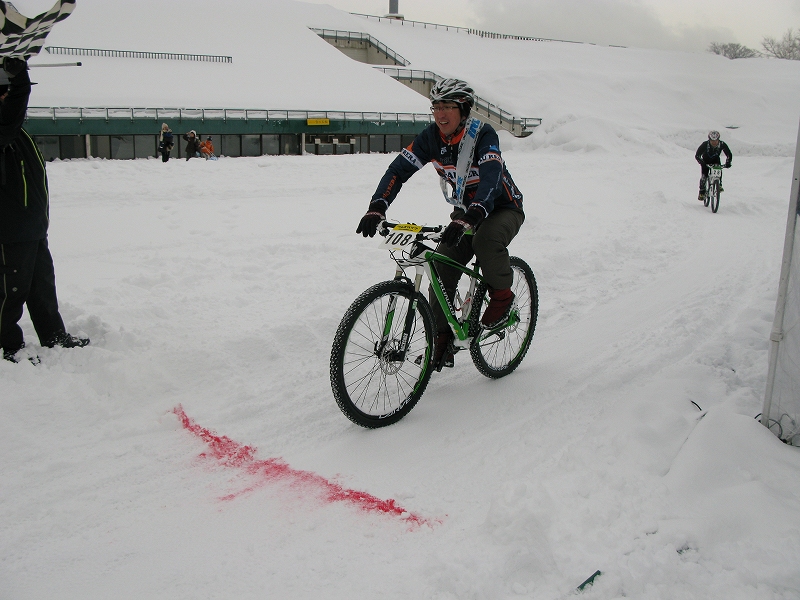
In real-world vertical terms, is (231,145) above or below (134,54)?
below

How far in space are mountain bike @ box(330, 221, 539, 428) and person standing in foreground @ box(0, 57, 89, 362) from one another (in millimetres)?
→ 2231

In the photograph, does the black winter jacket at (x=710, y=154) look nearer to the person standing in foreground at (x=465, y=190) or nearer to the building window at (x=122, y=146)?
the person standing in foreground at (x=465, y=190)

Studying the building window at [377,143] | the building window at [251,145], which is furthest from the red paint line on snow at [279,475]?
the building window at [377,143]

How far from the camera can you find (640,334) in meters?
6.09

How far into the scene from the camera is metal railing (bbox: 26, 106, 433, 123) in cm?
2491

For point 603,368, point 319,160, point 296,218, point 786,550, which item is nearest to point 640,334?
point 603,368

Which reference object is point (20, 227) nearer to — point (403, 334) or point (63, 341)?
point (63, 341)

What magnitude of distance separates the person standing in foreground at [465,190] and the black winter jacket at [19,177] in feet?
7.73

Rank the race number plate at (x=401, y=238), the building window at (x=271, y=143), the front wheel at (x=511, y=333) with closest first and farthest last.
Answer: the race number plate at (x=401, y=238)
the front wheel at (x=511, y=333)
the building window at (x=271, y=143)

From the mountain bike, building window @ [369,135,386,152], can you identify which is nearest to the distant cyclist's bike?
the mountain bike

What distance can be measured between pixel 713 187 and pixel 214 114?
2128 cm

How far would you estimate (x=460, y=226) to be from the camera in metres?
4.06

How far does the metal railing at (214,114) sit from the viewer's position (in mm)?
24906

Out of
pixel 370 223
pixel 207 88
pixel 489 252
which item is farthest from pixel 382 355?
pixel 207 88
